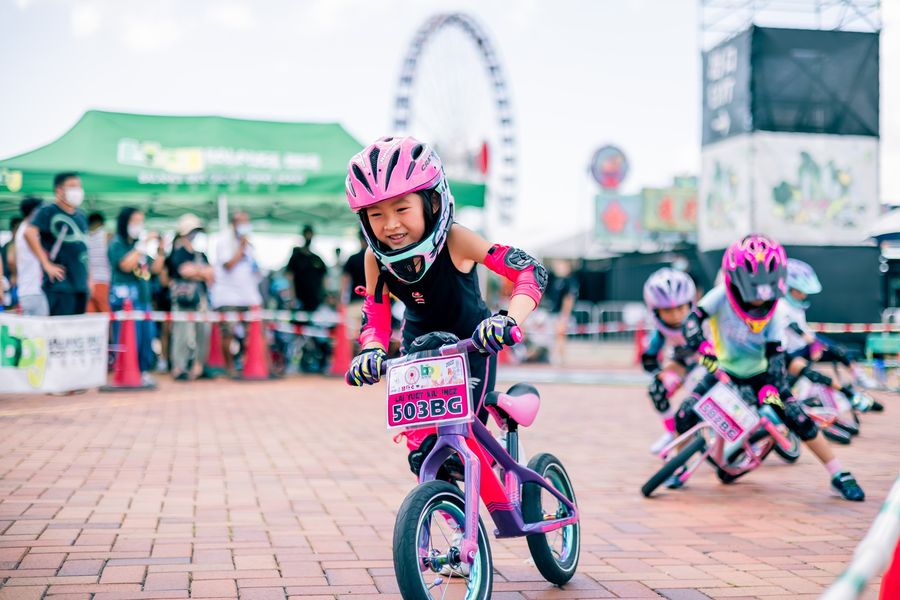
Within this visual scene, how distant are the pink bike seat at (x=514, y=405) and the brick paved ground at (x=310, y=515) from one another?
661 mm

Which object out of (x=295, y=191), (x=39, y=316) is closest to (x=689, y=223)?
(x=295, y=191)

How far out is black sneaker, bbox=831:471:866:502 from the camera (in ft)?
18.4

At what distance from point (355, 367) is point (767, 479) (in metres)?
4.00

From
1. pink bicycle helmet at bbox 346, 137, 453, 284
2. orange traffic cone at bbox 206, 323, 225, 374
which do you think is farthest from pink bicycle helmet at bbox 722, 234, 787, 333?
orange traffic cone at bbox 206, 323, 225, 374

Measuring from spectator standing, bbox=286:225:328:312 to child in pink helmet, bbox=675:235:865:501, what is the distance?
29.0 ft

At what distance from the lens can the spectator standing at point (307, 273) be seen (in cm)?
1408

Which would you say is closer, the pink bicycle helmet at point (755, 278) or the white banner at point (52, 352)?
the pink bicycle helmet at point (755, 278)

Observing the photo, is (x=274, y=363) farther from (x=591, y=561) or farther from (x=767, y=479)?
(x=591, y=561)

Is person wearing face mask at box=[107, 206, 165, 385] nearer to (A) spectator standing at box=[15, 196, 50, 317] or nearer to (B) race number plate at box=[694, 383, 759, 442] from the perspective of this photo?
(A) spectator standing at box=[15, 196, 50, 317]

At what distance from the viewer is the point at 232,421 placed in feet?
28.4

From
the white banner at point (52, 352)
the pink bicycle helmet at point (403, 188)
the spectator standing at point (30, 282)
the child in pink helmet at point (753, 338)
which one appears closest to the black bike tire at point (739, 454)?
the child in pink helmet at point (753, 338)

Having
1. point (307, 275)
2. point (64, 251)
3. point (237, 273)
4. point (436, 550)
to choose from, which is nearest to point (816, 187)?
point (307, 275)

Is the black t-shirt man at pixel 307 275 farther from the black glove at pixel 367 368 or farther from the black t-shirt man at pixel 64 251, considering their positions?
the black glove at pixel 367 368

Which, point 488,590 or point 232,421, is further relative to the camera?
point 232,421
